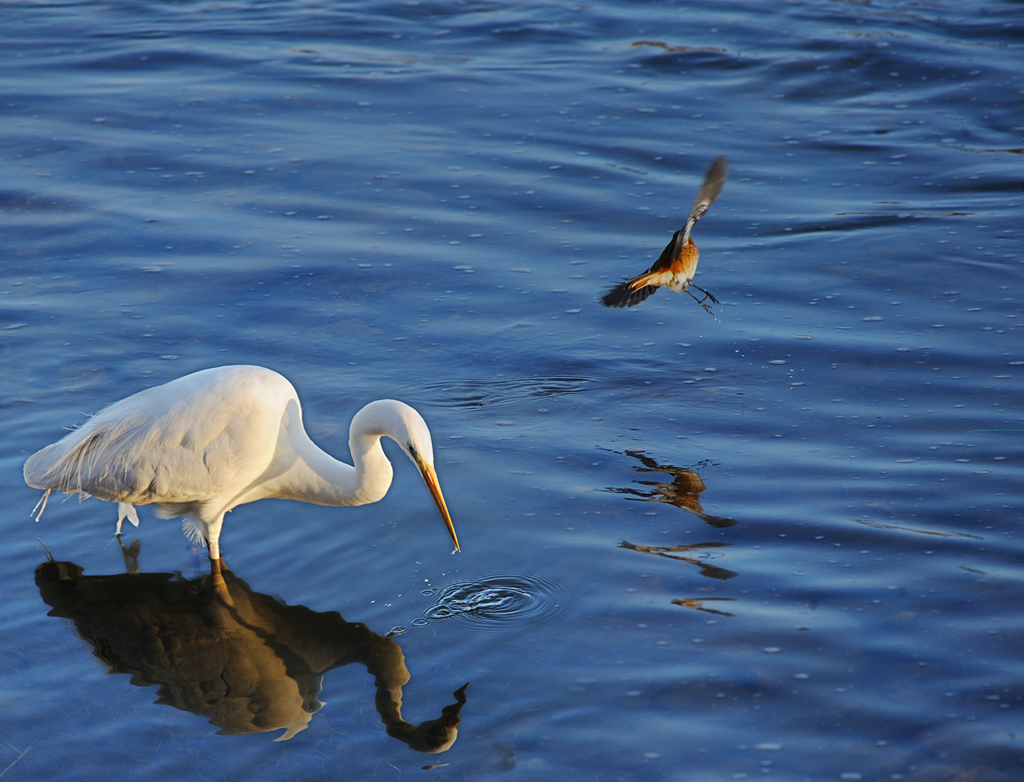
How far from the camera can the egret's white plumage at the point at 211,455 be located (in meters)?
4.90

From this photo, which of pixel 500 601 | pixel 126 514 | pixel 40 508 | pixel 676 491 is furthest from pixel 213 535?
pixel 676 491

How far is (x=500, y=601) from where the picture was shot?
15.7ft

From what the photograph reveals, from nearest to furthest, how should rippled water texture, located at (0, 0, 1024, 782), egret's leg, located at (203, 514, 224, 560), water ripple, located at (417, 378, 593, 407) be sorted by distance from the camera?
rippled water texture, located at (0, 0, 1024, 782)
egret's leg, located at (203, 514, 224, 560)
water ripple, located at (417, 378, 593, 407)

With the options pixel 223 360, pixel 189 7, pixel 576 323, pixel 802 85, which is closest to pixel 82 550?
pixel 223 360

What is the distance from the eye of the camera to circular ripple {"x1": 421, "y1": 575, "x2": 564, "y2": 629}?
4672 millimetres

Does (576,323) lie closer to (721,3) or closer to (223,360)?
(223,360)

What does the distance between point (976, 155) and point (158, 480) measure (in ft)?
29.6

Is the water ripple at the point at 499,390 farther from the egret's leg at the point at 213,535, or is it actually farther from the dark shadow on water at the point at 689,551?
the egret's leg at the point at 213,535

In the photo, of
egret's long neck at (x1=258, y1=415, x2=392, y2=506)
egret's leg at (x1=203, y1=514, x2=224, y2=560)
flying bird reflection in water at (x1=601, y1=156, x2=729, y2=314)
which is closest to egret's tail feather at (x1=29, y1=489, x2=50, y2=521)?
egret's leg at (x1=203, y1=514, x2=224, y2=560)

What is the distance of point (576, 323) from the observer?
7891 millimetres

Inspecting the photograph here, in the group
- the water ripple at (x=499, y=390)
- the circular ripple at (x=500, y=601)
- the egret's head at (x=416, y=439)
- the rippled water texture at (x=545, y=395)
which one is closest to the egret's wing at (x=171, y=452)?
the rippled water texture at (x=545, y=395)

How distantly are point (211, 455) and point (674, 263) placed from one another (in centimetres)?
285

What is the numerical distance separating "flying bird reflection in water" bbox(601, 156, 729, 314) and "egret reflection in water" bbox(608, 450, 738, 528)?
0.95 m

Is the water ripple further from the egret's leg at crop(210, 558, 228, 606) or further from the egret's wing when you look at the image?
the egret's leg at crop(210, 558, 228, 606)
